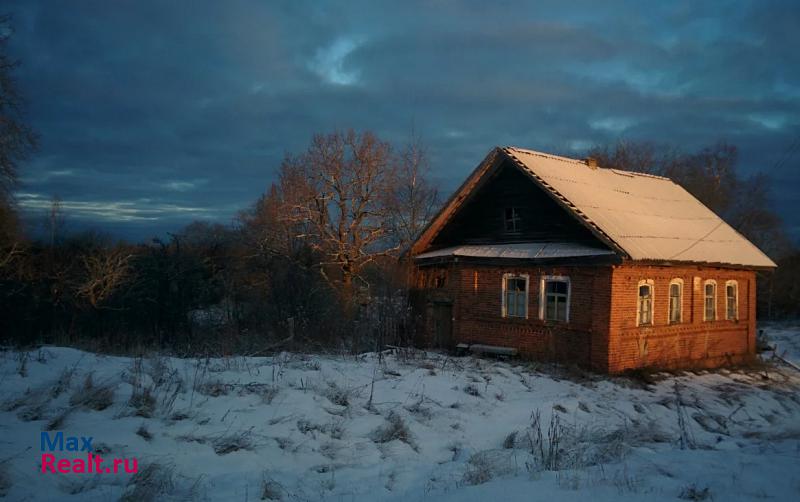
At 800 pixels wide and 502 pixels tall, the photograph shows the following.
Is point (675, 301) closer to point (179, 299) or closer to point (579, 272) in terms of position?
point (579, 272)

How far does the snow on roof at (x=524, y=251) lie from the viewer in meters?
15.9

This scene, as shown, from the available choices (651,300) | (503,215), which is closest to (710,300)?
(651,300)

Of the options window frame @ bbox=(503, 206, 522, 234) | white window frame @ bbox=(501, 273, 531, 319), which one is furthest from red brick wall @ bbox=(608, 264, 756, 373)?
window frame @ bbox=(503, 206, 522, 234)

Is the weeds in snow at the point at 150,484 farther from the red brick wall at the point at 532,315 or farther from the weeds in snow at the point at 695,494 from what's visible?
the red brick wall at the point at 532,315

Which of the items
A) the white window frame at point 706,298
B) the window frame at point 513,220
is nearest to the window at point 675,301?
the white window frame at point 706,298

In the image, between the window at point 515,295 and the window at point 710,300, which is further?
the window at point 710,300

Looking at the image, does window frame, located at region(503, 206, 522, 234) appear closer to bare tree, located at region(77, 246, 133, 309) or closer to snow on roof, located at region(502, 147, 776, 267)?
snow on roof, located at region(502, 147, 776, 267)

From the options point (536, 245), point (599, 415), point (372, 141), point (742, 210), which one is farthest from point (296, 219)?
point (742, 210)

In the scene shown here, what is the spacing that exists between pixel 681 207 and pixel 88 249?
69.6ft

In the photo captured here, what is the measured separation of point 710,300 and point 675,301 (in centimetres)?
223

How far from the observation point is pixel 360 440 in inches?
329

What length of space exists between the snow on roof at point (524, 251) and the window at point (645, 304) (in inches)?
76.7

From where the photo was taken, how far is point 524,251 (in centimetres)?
1723

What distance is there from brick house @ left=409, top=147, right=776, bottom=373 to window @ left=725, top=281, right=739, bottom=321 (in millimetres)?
37
